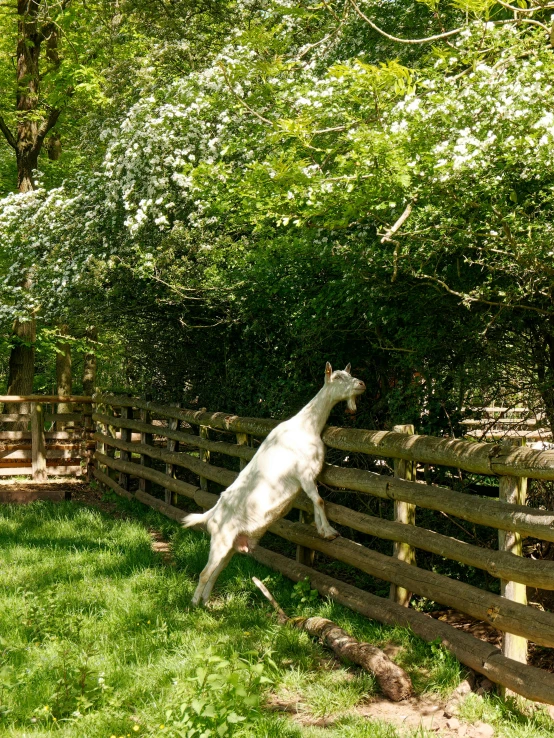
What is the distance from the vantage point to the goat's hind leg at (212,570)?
626cm

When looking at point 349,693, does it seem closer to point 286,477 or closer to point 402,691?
point 402,691

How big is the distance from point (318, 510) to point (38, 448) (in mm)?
9594

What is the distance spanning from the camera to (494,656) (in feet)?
15.4

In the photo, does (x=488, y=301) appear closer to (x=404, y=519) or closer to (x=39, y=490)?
(x=404, y=519)

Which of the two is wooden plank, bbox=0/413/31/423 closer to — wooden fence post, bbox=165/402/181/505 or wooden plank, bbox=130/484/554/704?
wooden fence post, bbox=165/402/181/505

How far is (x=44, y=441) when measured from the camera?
1484cm

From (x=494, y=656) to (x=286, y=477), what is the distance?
226cm

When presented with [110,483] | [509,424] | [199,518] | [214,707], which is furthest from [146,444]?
[214,707]

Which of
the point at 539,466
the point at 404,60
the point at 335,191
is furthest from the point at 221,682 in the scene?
the point at 404,60

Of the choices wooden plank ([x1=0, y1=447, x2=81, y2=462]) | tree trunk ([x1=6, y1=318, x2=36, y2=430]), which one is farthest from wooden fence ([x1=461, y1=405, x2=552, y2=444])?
tree trunk ([x1=6, y1=318, x2=36, y2=430])

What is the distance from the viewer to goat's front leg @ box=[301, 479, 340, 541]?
6312 millimetres

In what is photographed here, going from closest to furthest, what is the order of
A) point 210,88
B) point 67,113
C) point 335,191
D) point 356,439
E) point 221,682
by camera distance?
point 221,682 → point 335,191 → point 356,439 → point 210,88 → point 67,113

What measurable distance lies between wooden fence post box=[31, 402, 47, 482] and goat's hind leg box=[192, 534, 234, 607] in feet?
29.4

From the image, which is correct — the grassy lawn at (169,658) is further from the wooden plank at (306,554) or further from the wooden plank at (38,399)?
the wooden plank at (38,399)
